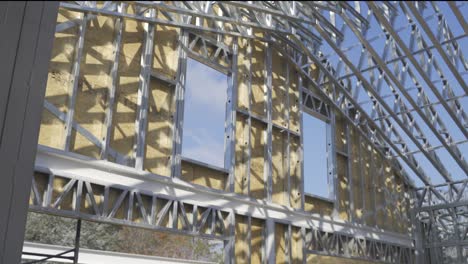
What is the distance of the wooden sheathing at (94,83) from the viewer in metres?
9.22

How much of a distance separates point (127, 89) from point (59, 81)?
1.46 metres

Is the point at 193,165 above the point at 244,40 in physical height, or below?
below

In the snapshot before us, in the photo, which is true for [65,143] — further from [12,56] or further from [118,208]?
[12,56]

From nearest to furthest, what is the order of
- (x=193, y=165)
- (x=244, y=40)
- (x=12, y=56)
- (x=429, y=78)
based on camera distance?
(x=12, y=56) → (x=193, y=165) → (x=429, y=78) → (x=244, y=40)

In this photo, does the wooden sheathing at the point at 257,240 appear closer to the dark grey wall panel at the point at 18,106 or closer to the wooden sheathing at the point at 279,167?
the wooden sheathing at the point at 279,167

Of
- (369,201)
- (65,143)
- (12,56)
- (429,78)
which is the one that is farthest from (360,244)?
(12,56)

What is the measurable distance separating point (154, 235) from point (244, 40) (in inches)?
564

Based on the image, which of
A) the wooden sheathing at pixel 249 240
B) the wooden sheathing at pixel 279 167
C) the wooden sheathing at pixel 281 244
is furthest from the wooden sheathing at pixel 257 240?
the wooden sheathing at pixel 279 167

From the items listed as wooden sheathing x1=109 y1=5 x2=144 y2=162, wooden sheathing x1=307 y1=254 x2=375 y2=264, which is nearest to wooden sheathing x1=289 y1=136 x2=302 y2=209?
wooden sheathing x1=307 y1=254 x2=375 y2=264

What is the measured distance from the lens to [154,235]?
24672mm

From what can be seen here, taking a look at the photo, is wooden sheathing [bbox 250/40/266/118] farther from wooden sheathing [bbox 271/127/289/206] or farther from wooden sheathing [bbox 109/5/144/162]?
wooden sheathing [bbox 109/5/144/162]

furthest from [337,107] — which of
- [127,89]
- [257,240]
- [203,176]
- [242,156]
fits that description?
[127,89]

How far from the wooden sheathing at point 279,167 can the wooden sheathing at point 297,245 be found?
0.78 meters

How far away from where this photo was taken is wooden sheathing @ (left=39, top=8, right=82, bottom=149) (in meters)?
8.71
